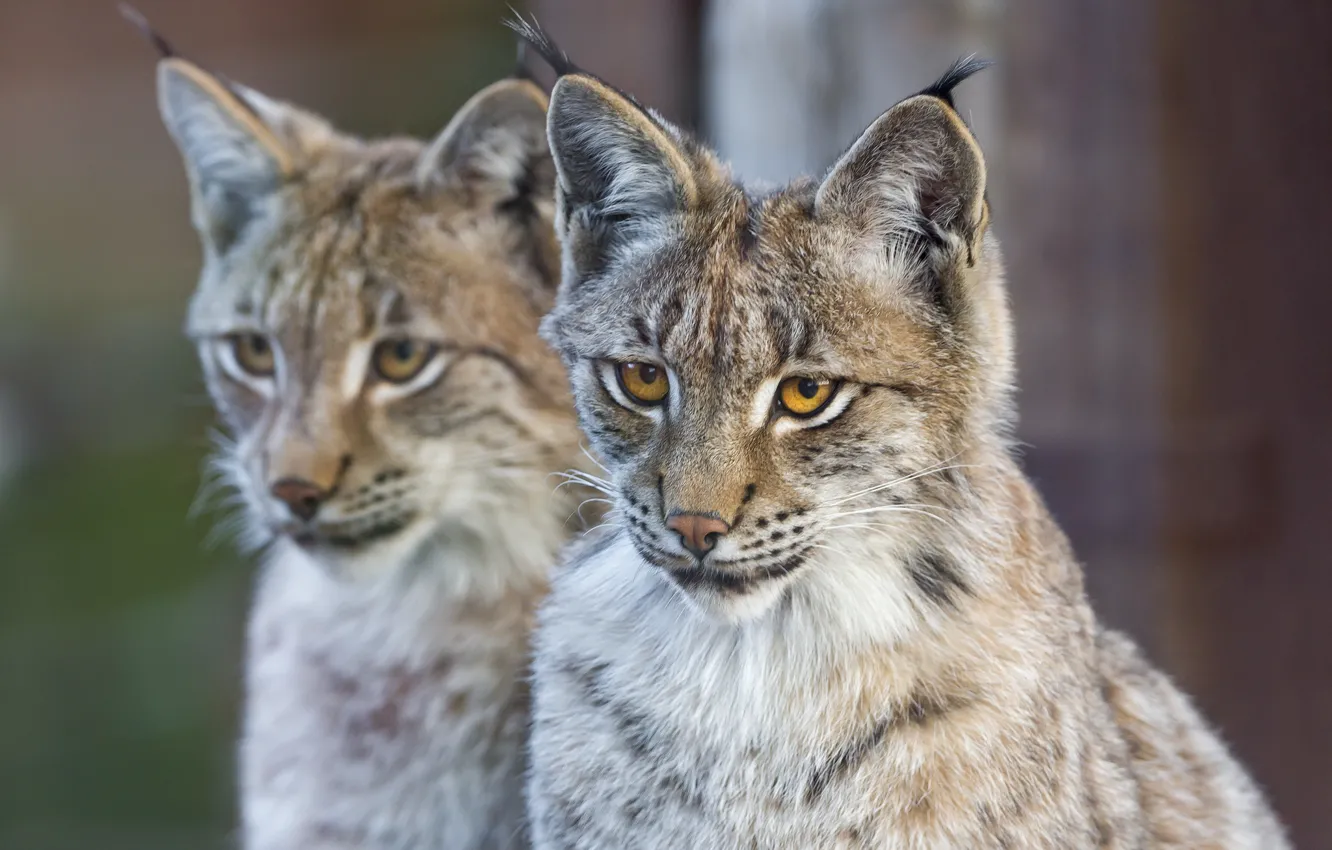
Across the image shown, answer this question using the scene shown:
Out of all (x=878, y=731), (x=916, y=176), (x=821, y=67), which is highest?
(x=821, y=67)

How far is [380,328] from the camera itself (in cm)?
211

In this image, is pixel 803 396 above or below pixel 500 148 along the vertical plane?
below

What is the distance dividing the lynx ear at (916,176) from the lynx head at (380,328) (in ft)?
1.98

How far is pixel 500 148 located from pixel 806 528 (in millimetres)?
850

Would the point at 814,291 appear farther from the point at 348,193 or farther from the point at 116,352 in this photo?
the point at 116,352

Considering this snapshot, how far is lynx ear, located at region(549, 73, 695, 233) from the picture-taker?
1.63 meters

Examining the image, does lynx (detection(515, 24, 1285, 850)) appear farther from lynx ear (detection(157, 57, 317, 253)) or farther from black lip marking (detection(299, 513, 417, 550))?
lynx ear (detection(157, 57, 317, 253))

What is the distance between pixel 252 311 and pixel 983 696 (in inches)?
49.8

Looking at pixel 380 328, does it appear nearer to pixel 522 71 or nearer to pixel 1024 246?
pixel 522 71

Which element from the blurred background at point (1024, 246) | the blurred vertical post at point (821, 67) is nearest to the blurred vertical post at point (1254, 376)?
the blurred background at point (1024, 246)

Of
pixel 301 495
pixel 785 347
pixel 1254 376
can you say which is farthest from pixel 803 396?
pixel 1254 376

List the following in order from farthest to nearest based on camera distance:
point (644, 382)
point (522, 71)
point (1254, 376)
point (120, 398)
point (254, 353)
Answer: point (120, 398)
point (1254, 376)
point (254, 353)
point (522, 71)
point (644, 382)

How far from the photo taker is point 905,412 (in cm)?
161

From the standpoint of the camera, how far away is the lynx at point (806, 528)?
1574 millimetres
